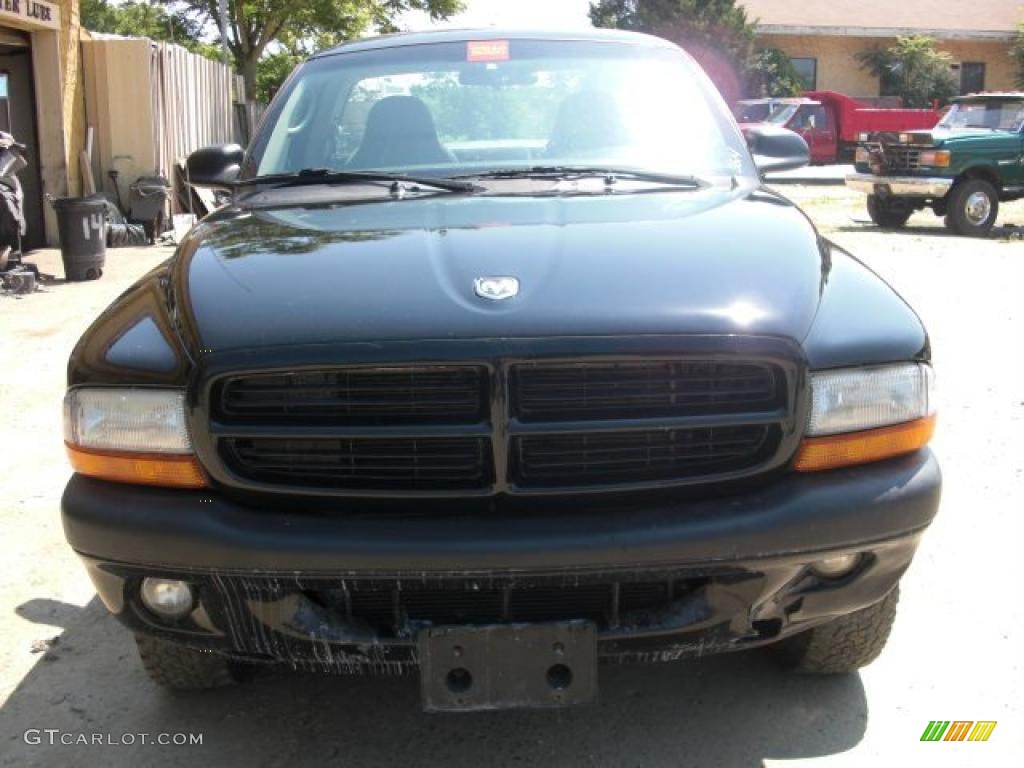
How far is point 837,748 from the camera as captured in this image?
2760 millimetres

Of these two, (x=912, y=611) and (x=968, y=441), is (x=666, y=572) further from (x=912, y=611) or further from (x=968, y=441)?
(x=968, y=441)

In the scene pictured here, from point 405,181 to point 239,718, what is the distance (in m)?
1.64

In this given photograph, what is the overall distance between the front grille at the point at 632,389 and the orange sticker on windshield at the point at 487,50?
2020mm

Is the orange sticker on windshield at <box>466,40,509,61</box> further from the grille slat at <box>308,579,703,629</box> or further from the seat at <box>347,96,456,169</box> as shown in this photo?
the grille slat at <box>308,579,703,629</box>

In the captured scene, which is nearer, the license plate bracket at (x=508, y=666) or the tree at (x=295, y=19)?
the license plate bracket at (x=508, y=666)

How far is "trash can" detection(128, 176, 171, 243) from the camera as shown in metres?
13.2

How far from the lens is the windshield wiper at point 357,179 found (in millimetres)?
3324

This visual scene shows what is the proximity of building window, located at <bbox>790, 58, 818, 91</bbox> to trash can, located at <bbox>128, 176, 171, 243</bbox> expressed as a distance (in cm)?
2991

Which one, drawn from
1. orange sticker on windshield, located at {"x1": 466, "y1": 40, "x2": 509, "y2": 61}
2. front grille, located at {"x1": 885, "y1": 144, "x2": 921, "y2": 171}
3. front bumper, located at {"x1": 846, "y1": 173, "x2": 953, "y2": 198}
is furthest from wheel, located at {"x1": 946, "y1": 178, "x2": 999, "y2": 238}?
orange sticker on windshield, located at {"x1": 466, "y1": 40, "x2": 509, "y2": 61}

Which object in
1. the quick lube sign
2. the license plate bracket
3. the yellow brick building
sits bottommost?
the license plate bracket

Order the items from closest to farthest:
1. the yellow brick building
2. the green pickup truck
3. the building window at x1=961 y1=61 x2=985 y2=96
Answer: the green pickup truck < the yellow brick building < the building window at x1=961 y1=61 x2=985 y2=96

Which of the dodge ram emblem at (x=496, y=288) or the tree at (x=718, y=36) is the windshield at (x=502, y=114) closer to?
the dodge ram emblem at (x=496, y=288)

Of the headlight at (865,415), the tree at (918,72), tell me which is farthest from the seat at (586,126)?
the tree at (918,72)

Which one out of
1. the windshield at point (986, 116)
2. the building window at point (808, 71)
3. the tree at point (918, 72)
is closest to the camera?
the windshield at point (986, 116)
